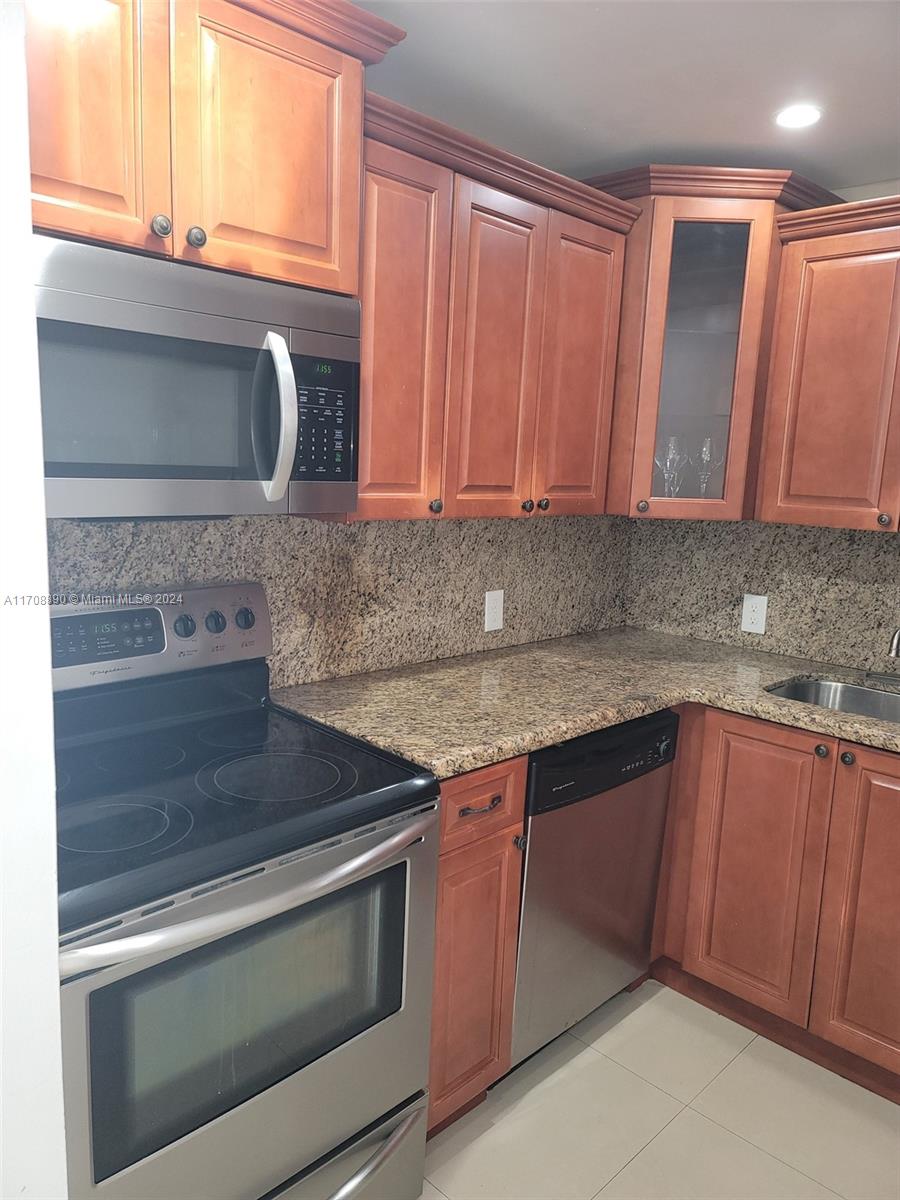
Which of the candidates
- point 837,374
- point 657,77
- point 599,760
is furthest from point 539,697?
point 657,77

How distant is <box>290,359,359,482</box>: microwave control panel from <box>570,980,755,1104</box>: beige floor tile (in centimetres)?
165

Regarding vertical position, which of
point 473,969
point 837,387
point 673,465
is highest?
point 837,387

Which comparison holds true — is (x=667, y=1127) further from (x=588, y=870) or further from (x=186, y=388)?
(x=186, y=388)

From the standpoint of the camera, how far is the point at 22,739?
2.06 ft

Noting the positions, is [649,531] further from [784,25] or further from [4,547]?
[4,547]

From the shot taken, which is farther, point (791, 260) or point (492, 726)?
point (791, 260)

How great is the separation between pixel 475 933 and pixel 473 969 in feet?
0.28

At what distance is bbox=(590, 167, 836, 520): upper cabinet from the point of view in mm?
2314

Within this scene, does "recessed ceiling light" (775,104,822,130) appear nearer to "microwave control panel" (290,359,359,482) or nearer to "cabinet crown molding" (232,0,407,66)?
"cabinet crown molding" (232,0,407,66)

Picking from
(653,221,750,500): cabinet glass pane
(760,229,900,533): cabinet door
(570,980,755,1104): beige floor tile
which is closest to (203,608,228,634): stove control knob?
(653,221,750,500): cabinet glass pane

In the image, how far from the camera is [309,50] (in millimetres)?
1486

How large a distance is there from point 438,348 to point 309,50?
24.8 inches

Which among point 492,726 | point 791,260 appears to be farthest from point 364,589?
point 791,260

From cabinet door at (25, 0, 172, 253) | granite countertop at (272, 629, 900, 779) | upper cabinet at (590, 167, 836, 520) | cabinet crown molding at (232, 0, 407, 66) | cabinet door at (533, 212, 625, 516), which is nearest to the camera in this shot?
cabinet door at (25, 0, 172, 253)
